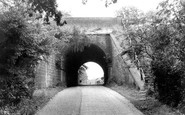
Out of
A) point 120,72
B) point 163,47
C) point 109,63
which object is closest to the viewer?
point 163,47

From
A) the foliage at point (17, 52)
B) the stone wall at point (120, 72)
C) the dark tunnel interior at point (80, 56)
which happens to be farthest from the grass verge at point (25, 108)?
the dark tunnel interior at point (80, 56)

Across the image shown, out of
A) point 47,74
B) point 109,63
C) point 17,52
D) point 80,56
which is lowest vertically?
point 47,74

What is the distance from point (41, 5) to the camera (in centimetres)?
779

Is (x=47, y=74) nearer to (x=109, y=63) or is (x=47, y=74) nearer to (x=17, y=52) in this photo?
(x=109, y=63)

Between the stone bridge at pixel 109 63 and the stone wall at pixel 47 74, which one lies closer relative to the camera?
the stone wall at pixel 47 74

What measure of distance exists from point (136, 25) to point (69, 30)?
36.4 ft

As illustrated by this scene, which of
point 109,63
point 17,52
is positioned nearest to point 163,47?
point 17,52

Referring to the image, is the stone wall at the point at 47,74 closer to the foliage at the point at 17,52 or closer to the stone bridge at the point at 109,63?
the stone bridge at the point at 109,63

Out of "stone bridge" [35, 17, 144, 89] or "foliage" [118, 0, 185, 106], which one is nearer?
"foliage" [118, 0, 185, 106]

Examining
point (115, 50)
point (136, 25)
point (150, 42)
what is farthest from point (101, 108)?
point (115, 50)

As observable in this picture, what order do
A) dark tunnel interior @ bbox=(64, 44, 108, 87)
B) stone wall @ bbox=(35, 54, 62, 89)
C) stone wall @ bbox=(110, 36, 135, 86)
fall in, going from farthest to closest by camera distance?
dark tunnel interior @ bbox=(64, 44, 108, 87) < stone wall @ bbox=(110, 36, 135, 86) < stone wall @ bbox=(35, 54, 62, 89)

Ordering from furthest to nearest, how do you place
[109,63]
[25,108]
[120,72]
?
1. [109,63]
2. [120,72]
3. [25,108]

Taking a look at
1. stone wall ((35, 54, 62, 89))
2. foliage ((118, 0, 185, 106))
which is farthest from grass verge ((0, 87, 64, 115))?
foliage ((118, 0, 185, 106))

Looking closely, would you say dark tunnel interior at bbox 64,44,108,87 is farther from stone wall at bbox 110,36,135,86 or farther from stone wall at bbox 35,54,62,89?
stone wall at bbox 35,54,62,89
